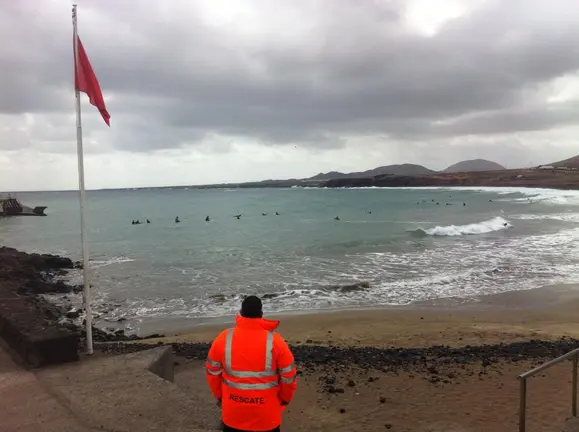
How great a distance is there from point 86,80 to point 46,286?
590 inches

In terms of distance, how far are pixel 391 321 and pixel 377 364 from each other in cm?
477

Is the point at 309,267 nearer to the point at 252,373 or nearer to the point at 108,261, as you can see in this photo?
the point at 108,261

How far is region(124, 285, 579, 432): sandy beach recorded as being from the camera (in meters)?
6.49

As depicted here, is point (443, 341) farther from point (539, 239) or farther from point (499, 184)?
point (499, 184)

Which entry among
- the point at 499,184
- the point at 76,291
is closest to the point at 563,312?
the point at 76,291

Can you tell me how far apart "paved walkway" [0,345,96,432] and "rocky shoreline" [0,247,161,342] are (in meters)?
4.46

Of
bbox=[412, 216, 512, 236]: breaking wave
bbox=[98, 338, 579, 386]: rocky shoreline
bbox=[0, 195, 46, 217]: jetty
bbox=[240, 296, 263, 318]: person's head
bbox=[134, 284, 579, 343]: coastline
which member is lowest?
bbox=[134, 284, 579, 343]: coastline

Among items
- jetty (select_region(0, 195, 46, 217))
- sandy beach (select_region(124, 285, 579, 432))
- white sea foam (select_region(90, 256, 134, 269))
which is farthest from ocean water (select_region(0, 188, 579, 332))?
jetty (select_region(0, 195, 46, 217))

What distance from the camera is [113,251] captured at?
109 feet

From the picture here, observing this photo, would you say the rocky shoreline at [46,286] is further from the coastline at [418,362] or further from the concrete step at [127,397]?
the concrete step at [127,397]

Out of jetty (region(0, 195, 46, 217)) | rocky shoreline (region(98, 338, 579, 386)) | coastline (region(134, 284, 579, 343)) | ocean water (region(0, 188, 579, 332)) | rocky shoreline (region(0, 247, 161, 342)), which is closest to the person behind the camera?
rocky shoreline (region(98, 338, 579, 386))

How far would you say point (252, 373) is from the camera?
3285 mm

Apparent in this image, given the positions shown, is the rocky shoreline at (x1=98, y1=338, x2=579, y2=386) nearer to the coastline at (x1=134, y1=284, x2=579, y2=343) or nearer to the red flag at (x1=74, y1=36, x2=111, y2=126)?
the coastline at (x1=134, y1=284, x2=579, y2=343)

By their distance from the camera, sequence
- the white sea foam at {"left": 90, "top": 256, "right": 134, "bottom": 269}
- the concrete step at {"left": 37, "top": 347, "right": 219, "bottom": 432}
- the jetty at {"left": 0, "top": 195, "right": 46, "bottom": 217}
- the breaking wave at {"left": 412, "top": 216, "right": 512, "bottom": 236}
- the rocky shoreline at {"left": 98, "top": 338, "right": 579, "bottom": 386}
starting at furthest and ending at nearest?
the jetty at {"left": 0, "top": 195, "right": 46, "bottom": 217} → the breaking wave at {"left": 412, "top": 216, "right": 512, "bottom": 236} → the white sea foam at {"left": 90, "top": 256, "right": 134, "bottom": 269} → the rocky shoreline at {"left": 98, "top": 338, "right": 579, "bottom": 386} → the concrete step at {"left": 37, "top": 347, "right": 219, "bottom": 432}
